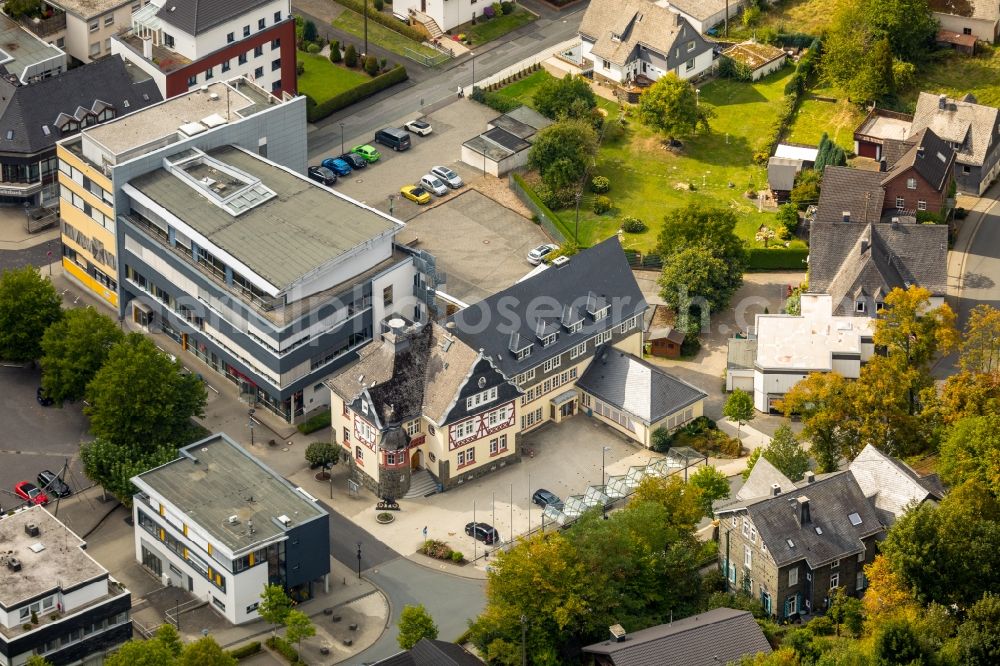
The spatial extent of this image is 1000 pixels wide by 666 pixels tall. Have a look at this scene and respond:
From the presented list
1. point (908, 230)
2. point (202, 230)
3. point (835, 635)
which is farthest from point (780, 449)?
point (202, 230)

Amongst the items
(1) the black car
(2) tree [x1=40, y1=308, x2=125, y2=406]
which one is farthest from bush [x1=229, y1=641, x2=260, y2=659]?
(2) tree [x1=40, y1=308, x2=125, y2=406]

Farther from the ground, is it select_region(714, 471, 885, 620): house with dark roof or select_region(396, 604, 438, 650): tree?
select_region(714, 471, 885, 620): house with dark roof

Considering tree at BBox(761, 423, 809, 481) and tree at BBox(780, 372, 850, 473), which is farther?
tree at BBox(780, 372, 850, 473)

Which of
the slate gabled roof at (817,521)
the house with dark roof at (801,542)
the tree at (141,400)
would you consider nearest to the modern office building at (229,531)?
the tree at (141,400)

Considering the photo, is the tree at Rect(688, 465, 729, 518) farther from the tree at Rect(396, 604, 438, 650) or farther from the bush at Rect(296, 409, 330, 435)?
the bush at Rect(296, 409, 330, 435)

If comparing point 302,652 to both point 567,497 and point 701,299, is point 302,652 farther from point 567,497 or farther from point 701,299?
point 701,299

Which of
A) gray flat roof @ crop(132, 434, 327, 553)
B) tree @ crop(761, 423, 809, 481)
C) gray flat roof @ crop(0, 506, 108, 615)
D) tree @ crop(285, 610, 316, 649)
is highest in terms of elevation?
tree @ crop(761, 423, 809, 481)

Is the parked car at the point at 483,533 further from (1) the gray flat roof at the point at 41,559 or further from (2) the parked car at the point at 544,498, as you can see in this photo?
(1) the gray flat roof at the point at 41,559
